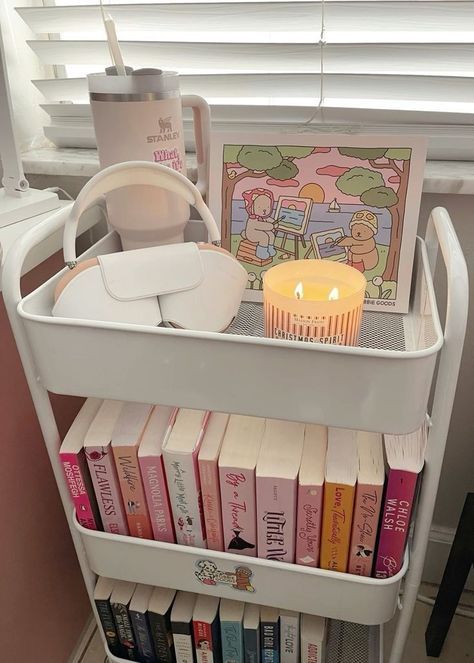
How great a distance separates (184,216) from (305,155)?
167 mm

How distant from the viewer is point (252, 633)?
0.83 metres

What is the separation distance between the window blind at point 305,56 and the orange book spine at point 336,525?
52cm

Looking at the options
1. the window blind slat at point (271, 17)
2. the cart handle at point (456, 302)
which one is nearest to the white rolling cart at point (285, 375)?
the cart handle at point (456, 302)

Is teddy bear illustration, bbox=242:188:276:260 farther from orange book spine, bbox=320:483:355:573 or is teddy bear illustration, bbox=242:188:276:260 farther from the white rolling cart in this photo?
orange book spine, bbox=320:483:355:573

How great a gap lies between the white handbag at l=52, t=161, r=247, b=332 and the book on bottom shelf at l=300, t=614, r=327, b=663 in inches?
18.2

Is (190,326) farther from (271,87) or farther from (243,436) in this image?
(271,87)

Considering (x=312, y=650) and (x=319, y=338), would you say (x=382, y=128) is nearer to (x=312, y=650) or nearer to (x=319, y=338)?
(x=319, y=338)

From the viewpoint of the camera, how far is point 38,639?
3.18 feet

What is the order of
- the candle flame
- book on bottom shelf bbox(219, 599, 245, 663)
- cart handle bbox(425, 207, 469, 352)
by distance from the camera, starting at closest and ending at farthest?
cart handle bbox(425, 207, 469, 352)
the candle flame
book on bottom shelf bbox(219, 599, 245, 663)

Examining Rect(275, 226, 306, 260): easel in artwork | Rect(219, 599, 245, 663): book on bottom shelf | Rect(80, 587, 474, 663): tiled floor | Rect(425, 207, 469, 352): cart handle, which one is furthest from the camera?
Rect(80, 587, 474, 663): tiled floor

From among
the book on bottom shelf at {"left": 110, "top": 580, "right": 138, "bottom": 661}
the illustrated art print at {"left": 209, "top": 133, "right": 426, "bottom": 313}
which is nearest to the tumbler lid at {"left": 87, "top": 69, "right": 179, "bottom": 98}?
the illustrated art print at {"left": 209, "top": 133, "right": 426, "bottom": 313}

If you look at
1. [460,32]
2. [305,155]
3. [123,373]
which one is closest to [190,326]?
[123,373]

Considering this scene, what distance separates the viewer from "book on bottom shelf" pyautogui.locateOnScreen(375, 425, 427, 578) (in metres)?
0.63

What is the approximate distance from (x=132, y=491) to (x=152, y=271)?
0.96 ft
